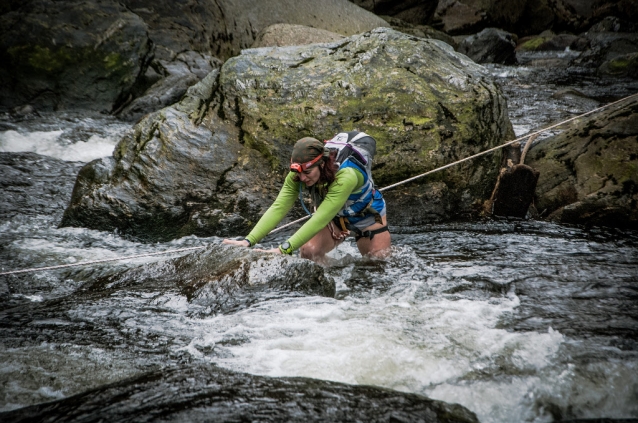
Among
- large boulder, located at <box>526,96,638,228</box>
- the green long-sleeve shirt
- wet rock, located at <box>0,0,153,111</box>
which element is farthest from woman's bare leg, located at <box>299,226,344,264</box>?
wet rock, located at <box>0,0,153,111</box>

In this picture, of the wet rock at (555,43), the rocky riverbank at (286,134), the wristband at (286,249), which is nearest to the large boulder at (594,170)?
the rocky riverbank at (286,134)

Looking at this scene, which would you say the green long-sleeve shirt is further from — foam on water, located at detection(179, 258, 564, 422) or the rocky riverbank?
the rocky riverbank

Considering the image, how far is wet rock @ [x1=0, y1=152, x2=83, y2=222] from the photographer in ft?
26.2

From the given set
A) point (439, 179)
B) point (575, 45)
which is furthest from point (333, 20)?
point (439, 179)

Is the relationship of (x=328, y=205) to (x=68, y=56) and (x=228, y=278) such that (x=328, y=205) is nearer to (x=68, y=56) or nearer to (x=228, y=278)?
(x=228, y=278)

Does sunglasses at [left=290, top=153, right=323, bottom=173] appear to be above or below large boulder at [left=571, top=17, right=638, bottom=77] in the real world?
below

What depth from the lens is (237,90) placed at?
7.73m

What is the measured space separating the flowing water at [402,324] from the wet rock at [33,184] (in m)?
0.86

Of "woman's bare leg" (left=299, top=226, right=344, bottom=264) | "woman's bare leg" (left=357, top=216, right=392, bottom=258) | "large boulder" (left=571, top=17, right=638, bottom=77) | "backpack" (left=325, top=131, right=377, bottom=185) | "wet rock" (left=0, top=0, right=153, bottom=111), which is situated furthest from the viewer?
"large boulder" (left=571, top=17, right=638, bottom=77)

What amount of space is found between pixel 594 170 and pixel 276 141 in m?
4.53

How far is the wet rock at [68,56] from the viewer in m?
12.3

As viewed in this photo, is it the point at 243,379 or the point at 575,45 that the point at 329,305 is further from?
the point at 575,45

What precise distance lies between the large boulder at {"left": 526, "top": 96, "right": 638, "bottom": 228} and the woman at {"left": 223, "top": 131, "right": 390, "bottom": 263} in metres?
3.02

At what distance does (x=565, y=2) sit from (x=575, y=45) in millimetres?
5897
